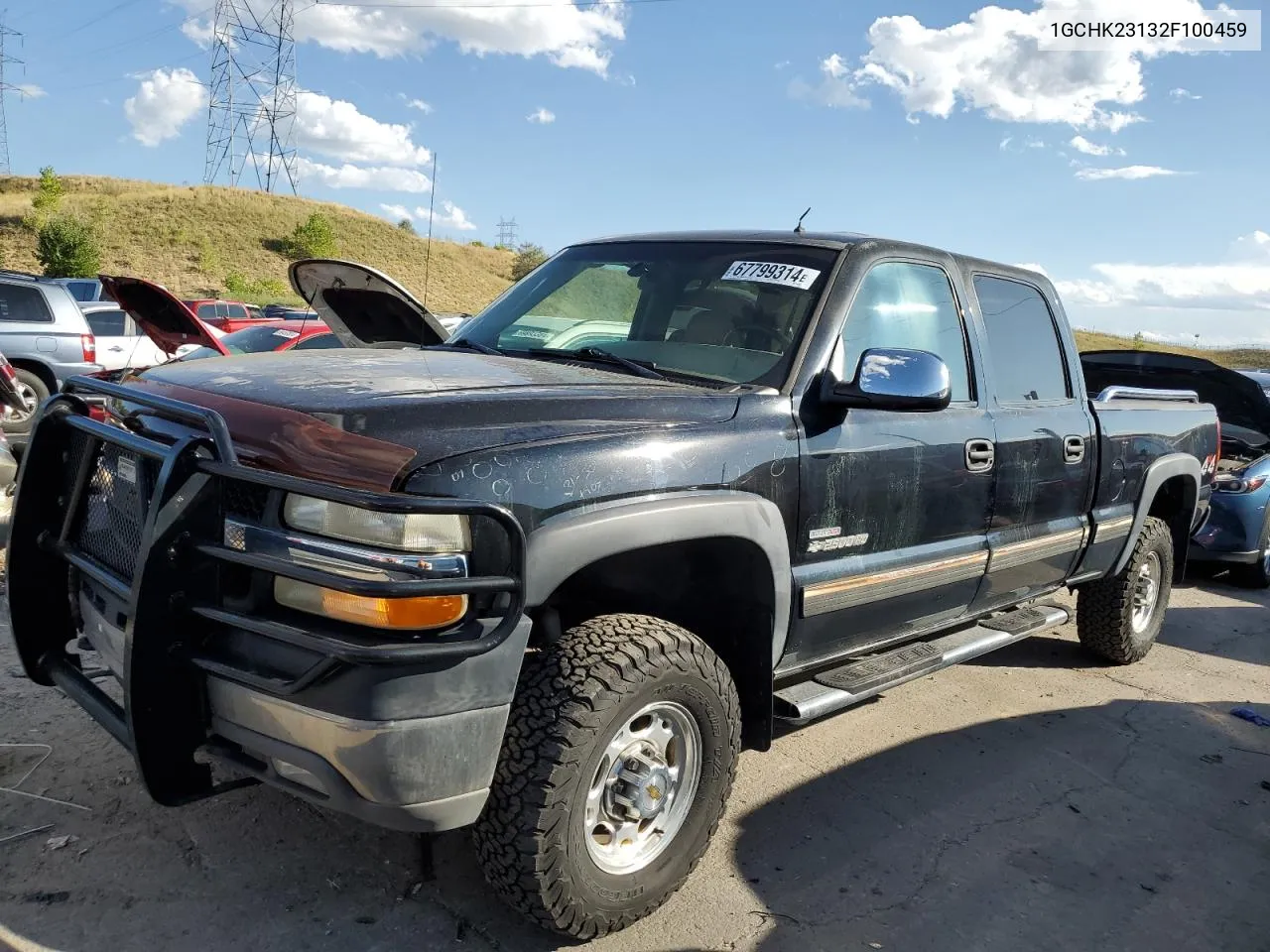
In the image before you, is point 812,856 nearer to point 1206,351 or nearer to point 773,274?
point 773,274

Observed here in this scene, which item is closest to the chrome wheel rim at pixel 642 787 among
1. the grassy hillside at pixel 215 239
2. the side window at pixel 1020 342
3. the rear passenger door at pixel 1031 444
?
the rear passenger door at pixel 1031 444

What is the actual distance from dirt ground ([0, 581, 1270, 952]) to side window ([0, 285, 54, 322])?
8634 millimetres

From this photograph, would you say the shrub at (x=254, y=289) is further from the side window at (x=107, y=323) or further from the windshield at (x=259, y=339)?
the windshield at (x=259, y=339)

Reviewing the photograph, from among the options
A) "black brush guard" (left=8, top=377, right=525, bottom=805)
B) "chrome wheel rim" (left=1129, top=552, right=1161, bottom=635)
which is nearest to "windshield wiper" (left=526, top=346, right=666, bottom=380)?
"black brush guard" (left=8, top=377, right=525, bottom=805)

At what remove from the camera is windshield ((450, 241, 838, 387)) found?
3.36 m

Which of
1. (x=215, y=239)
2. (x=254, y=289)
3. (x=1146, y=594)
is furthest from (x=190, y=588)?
(x=215, y=239)

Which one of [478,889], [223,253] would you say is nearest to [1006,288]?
[478,889]

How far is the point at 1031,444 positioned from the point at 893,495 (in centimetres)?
106

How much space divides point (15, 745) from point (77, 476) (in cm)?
136

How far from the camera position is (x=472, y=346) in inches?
149

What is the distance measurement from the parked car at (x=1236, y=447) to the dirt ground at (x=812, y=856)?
11.1ft

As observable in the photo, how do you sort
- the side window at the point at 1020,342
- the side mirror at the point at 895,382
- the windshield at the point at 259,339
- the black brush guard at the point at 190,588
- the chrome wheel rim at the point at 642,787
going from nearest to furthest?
1. the black brush guard at the point at 190,588
2. the chrome wheel rim at the point at 642,787
3. the side mirror at the point at 895,382
4. the side window at the point at 1020,342
5. the windshield at the point at 259,339

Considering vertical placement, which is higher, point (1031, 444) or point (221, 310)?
point (1031, 444)

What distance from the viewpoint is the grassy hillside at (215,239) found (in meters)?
53.2
